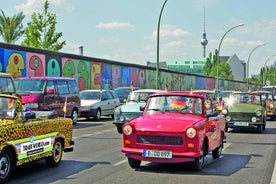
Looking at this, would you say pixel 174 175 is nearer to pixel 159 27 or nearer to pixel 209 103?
pixel 209 103

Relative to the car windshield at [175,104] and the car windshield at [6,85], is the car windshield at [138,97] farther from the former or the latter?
the car windshield at [175,104]

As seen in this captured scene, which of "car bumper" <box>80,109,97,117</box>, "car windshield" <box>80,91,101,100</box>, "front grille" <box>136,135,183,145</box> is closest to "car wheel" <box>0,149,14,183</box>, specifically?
"front grille" <box>136,135,183,145</box>

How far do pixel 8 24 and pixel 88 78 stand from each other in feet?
34.0

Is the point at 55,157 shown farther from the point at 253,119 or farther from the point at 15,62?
the point at 15,62

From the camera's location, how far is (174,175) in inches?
350

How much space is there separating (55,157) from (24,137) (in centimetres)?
151

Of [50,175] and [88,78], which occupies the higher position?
[88,78]

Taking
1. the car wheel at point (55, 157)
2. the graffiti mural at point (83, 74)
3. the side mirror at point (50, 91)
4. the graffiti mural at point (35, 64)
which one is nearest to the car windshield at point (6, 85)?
the side mirror at point (50, 91)

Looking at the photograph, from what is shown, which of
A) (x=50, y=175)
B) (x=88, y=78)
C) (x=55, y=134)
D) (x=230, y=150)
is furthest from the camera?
(x=88, y=78)

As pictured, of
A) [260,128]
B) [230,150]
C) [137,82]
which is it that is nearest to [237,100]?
[260,128]

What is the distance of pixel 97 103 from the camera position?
2455 centimetres

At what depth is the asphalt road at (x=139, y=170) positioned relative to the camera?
838 cm

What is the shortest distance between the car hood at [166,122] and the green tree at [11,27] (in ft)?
Result: 111

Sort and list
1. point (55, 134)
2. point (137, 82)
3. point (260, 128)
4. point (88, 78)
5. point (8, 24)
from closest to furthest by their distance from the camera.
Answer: point (55, 134), point (260, 128), point (88, 78), point (8, 24), point (137, 82)
